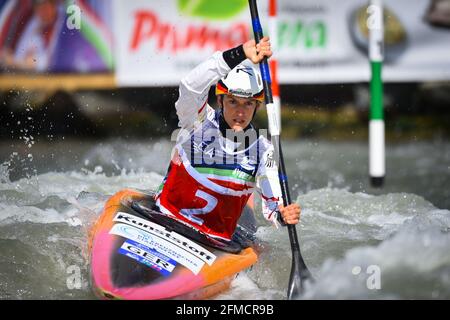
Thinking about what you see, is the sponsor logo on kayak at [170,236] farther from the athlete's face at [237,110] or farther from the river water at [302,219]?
the athlete's face at [237,110]

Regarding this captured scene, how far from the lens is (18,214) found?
16.1 feet

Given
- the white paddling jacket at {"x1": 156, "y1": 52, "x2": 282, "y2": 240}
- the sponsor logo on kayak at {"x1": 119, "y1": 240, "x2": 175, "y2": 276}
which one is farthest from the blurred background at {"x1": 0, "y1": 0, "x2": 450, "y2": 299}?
the sponsor logo on kayak at {"x1": 119, "y1": 240, "x2": 175, "y2": 276}

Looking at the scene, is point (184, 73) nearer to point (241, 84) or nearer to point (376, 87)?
point (376, 87)

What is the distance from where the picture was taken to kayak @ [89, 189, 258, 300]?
3605 millimetres

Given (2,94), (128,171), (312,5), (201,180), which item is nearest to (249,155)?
(201,180)

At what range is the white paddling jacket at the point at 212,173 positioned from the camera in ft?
13.4

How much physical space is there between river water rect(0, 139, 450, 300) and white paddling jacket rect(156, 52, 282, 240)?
14.1 inches

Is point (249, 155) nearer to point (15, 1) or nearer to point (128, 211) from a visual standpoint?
point (128, 211)

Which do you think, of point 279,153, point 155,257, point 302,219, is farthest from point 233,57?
point 302,219

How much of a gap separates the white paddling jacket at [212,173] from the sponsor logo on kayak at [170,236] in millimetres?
243

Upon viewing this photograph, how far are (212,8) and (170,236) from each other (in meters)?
4.03

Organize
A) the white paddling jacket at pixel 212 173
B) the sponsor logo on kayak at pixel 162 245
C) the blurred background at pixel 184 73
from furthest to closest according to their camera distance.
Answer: the blurred background at pixel 184 73
the white paddling jacket at pixel 212 173
the sponsor logo on kayak at pixel 162 245

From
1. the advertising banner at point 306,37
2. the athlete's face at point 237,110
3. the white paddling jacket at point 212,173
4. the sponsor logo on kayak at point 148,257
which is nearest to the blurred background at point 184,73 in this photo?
the advertising banner at point 306,37
